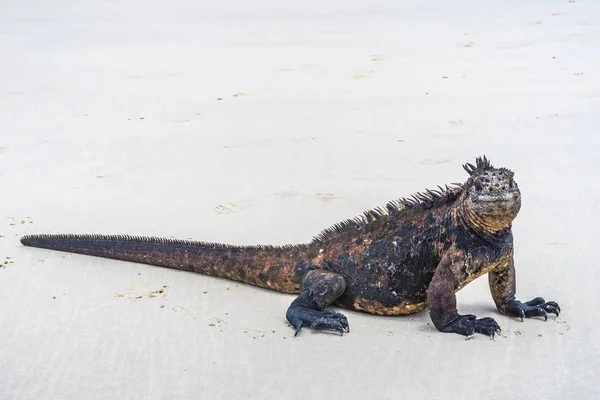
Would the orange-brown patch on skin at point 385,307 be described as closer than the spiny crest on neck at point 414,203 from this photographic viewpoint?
No

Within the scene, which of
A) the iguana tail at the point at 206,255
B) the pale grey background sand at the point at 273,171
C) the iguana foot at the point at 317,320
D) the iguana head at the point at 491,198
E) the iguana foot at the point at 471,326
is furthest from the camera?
the iguana tail at the point at 206,255

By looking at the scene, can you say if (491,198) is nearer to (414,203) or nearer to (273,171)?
(414,203)

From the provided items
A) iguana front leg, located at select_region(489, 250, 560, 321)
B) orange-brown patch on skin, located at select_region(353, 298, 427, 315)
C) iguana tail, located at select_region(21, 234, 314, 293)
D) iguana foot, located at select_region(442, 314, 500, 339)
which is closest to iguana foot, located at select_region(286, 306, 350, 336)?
orange-brown patch on skin, located at select_region(353, 298, 427, 315)

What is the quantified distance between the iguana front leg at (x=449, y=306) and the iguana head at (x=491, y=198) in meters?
0.23

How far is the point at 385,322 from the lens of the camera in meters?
4.49

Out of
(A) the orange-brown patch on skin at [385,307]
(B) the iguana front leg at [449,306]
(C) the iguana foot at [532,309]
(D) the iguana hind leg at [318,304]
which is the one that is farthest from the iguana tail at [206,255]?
(C) the iguana foot at [532,309]

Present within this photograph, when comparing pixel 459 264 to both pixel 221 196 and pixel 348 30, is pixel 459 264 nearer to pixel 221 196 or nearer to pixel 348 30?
pixel 221 196

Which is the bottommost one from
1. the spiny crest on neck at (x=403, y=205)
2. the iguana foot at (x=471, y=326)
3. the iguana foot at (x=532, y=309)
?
the iguana foot at (x=532, y=309)

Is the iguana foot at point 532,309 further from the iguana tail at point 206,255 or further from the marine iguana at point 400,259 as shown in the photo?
the iguana tail at point 206,255

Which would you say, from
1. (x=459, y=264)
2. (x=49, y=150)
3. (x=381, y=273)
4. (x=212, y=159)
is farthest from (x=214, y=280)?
(x=49, y=150)

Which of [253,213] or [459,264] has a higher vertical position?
[459,264]

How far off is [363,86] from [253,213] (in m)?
3.22

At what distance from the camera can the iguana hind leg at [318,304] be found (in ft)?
14.1

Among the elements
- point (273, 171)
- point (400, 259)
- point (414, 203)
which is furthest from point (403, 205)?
point (273, 171)
